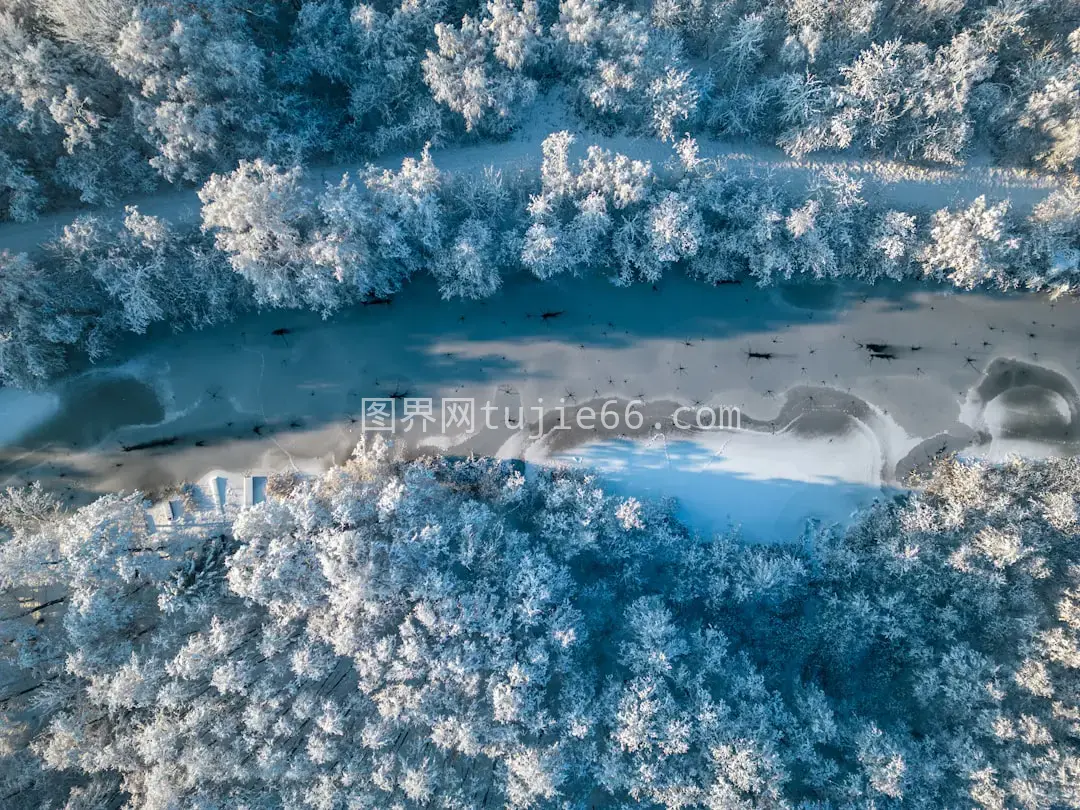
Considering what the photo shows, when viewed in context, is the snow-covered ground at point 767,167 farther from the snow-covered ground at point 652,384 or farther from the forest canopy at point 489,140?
the snow-covered ground at point 652,384

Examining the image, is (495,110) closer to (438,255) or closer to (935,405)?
(438,255)

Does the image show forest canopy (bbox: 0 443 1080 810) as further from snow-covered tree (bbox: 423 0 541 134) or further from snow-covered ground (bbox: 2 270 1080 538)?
snow-covered tree (bbox: 423 0 541 134)

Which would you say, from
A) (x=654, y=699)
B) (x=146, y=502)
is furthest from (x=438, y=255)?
(x=654, y=699)

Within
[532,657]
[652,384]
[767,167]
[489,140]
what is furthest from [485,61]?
[532,657]

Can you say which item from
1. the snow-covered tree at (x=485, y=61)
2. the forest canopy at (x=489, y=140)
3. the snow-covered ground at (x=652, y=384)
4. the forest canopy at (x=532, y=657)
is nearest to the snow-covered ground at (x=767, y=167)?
the forest canopy at (x=489, y=140)

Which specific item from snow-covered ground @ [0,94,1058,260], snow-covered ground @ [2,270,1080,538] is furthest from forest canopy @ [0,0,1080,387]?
snow-covered ground @ [2,270,1080,538]

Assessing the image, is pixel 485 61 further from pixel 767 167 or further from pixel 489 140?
pixel 767 167

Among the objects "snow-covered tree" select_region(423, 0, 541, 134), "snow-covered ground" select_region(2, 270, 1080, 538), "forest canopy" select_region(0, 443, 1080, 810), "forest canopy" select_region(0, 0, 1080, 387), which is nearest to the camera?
"forest canopy" select_region(0, 443, 1080, 810)
